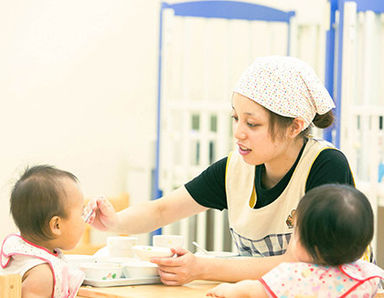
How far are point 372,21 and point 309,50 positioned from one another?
29.1 inches

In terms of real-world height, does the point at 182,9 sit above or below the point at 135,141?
above

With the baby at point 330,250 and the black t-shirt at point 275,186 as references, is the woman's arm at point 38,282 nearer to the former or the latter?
the baby at point 330,250

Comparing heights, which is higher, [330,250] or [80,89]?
[80,89]

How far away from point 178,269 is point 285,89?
0.52m

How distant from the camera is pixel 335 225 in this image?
131cm

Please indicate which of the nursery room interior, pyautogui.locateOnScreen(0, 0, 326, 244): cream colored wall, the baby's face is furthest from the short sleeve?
pyautogui.locateOnScreen(0, 0, 326, 244): cream colored wall

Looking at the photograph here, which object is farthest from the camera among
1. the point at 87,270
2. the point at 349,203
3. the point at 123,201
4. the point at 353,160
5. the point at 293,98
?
the point at 353,160

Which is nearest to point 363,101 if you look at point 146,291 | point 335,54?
point 335,54

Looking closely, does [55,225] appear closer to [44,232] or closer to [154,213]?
[44,232]

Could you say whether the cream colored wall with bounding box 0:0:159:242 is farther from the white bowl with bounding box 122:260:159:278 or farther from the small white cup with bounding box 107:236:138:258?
the white bowl with bounding box 122:260:159:278

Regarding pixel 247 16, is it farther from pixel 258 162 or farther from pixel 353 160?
pixel 258 162

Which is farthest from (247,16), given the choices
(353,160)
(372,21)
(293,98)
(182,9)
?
(293,98)

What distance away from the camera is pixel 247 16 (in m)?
3.56

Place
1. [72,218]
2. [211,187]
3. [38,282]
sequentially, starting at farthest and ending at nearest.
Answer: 1. [211,187]
2. [72,218]
3. [38,282]
